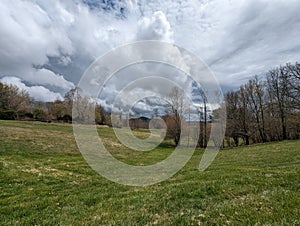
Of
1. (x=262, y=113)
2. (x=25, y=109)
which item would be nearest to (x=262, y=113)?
(x=262, y=113)

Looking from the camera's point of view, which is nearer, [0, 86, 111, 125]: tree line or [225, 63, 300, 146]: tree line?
[225, 63, 300, 146]: tree line

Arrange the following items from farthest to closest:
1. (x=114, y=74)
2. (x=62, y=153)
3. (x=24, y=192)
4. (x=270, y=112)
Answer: (x=270, y=112) < (x=62, y=153) < (x=114, y=74) < (x=24, y=192)

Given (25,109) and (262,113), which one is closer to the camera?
(262,113)

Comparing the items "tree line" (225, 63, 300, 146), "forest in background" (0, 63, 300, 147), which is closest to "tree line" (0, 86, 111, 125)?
"forest in background" (0, 63, 300, 147)

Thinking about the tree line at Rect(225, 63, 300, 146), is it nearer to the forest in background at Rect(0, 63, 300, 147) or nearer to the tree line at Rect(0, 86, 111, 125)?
the forest in background at Rect(0, 63, 300, 147)

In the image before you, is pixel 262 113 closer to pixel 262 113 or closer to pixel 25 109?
pixel 262 113

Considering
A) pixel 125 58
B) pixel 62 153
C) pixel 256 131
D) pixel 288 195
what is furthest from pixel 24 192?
pixel 256 131

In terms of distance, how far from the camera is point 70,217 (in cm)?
576

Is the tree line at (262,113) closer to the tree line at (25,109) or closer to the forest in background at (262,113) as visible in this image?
the forest in background at (262,113)

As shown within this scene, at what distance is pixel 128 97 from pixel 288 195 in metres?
9.05

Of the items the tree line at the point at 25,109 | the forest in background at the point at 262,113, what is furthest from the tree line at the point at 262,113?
the tree line at the point at 25,109

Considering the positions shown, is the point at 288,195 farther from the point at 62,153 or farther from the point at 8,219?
the point at 62,153

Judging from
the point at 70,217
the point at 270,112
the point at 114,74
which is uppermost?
the point at 270,112

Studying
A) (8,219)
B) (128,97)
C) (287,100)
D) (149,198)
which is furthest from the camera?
(287,100)
